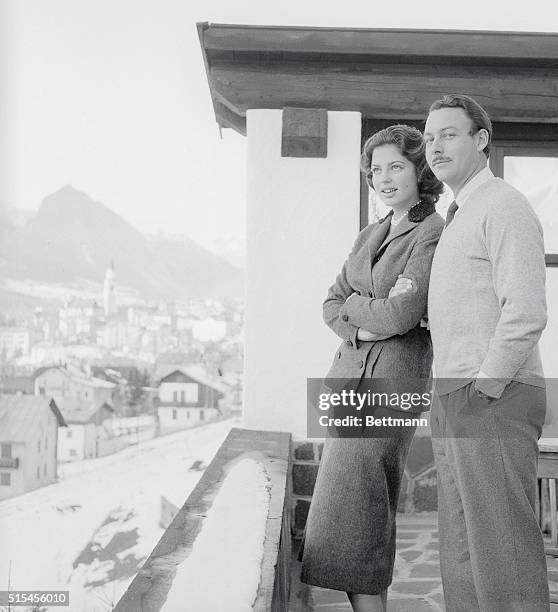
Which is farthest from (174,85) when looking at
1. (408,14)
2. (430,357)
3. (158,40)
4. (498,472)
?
(498,472)

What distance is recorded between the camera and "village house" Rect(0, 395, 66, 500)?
2.84 meters

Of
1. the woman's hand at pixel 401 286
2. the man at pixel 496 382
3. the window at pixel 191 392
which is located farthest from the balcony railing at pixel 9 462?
the man at pixel 496 382

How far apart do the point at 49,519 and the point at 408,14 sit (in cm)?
374

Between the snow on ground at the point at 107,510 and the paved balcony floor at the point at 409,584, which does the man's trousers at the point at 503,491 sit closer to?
the paved balcony floor at the point at 409,584

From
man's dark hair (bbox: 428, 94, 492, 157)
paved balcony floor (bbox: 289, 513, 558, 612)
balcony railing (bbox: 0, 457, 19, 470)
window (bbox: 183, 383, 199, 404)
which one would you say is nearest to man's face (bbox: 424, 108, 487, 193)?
man's dark hair (bbox: 428, 94, 492, 157)

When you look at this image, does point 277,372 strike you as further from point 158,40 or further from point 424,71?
point 158,40

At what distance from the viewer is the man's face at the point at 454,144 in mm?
1525

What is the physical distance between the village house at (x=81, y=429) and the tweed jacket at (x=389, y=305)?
83.7 inches

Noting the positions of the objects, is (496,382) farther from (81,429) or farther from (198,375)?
(81,429)

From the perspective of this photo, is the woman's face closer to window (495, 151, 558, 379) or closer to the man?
the man

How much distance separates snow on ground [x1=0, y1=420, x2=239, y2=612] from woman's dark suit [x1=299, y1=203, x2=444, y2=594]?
1.39 meters

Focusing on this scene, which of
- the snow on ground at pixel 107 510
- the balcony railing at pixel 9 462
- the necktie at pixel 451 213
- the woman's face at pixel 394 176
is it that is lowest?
the snow on ground at pixel 107 510

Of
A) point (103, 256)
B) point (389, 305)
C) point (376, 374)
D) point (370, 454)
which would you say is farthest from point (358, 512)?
point (103, 256)

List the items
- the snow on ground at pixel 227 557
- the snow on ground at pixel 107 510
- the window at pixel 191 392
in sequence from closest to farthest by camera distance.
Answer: the snow on ground at pixel 227 557, the snow on ground at pixel 107 510, the window at pixel 191 392
